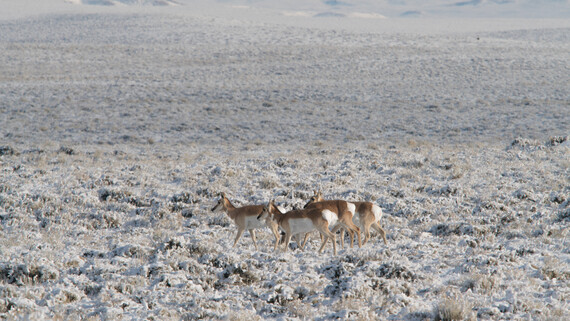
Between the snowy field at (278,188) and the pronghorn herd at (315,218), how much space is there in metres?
0.43

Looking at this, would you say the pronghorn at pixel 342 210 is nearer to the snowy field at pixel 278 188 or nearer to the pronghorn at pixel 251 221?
the snowy field at pixel 278 188

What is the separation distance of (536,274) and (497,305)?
5.20 ft

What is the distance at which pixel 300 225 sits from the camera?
8.93m

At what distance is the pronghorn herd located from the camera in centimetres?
886

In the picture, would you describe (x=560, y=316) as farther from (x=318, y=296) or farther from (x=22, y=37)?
(x=22, y=37)

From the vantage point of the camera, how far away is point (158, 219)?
38.4ft

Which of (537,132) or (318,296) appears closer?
(318,296)

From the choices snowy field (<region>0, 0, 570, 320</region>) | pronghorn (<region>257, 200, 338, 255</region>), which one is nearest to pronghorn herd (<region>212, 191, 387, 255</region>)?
pronghorn (<region>257, 200, 338, 255</region>)

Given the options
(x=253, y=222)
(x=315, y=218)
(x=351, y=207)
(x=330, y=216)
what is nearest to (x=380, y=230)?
(x=351, y=207)

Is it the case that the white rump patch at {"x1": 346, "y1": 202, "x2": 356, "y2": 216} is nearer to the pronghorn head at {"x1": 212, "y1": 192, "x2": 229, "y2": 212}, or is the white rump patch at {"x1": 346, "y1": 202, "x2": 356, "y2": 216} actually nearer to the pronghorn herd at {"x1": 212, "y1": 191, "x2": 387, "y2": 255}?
the pronghorn herd at {"x1": 212, "y1": 191, "x2": 387, "y2": 255}

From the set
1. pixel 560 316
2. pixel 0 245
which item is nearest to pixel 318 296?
pixel 560 316

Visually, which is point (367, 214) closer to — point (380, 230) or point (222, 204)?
point (380, 230)

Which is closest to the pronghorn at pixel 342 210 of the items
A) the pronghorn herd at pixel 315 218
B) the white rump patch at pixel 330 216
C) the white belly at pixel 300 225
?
the pronghorn herd at pixel 315 218

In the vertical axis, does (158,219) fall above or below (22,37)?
below
